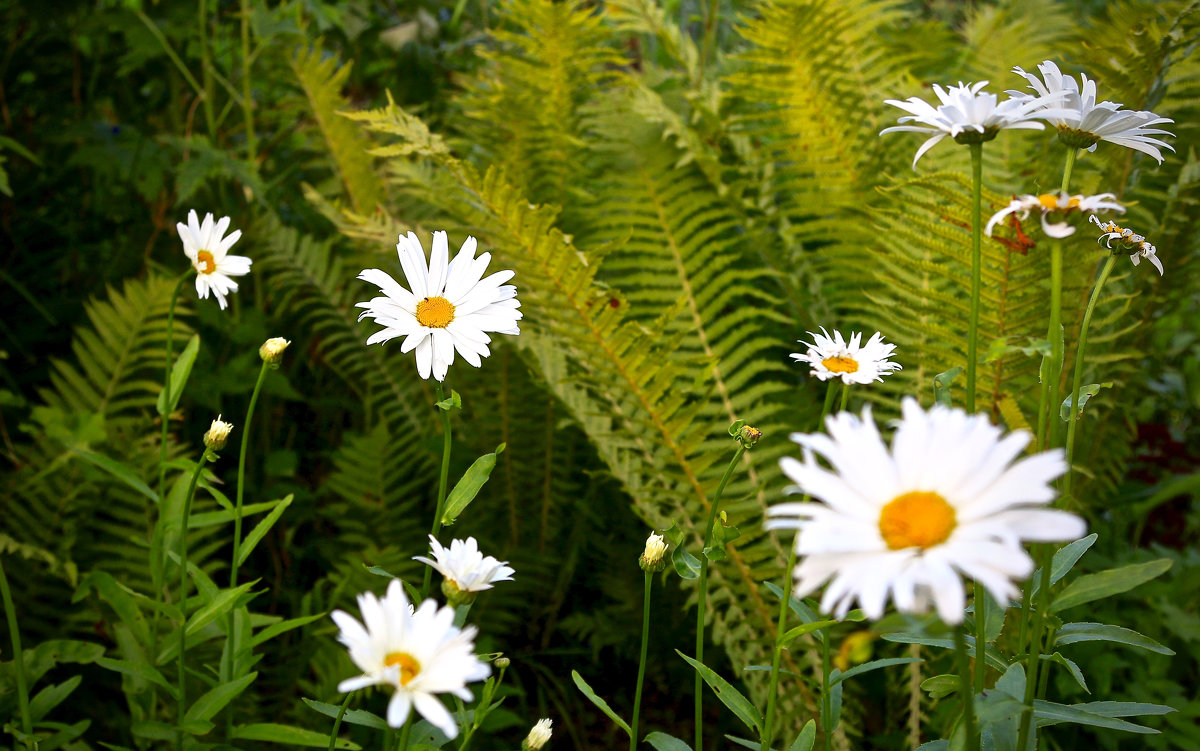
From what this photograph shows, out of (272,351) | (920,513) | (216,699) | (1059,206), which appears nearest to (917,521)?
(920,513)

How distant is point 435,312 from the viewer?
74 cm

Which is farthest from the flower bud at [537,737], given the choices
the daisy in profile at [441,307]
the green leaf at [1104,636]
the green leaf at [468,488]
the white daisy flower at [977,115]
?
the white daisy flower at [977,115]

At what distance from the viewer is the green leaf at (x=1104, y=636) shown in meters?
0.66

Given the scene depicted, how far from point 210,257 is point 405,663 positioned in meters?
0.56

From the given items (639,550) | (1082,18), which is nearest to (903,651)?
(639,550)

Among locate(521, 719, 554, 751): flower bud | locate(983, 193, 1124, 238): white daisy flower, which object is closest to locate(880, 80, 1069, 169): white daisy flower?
locate(983, 193, 1124, 238): white daisy flower

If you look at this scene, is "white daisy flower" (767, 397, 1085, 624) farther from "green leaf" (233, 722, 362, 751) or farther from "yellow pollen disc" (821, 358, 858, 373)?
"green leaf" (233, 722, 362, 751)

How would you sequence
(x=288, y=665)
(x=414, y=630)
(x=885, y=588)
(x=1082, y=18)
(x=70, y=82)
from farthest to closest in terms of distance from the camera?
(x=1082, y=18), (x=70, y=82), (x=288, y=665), (x=414, y=630), (x=885, y=588)

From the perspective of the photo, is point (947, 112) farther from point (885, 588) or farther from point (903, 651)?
point (903, 651)

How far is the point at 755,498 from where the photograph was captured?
4.28ft

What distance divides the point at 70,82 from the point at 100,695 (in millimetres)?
1415

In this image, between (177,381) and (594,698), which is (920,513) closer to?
(594,698)

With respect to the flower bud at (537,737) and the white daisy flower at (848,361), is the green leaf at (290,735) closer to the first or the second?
the flower bud at (537,737)

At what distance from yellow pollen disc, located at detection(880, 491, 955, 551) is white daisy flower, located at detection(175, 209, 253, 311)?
2.19ft
